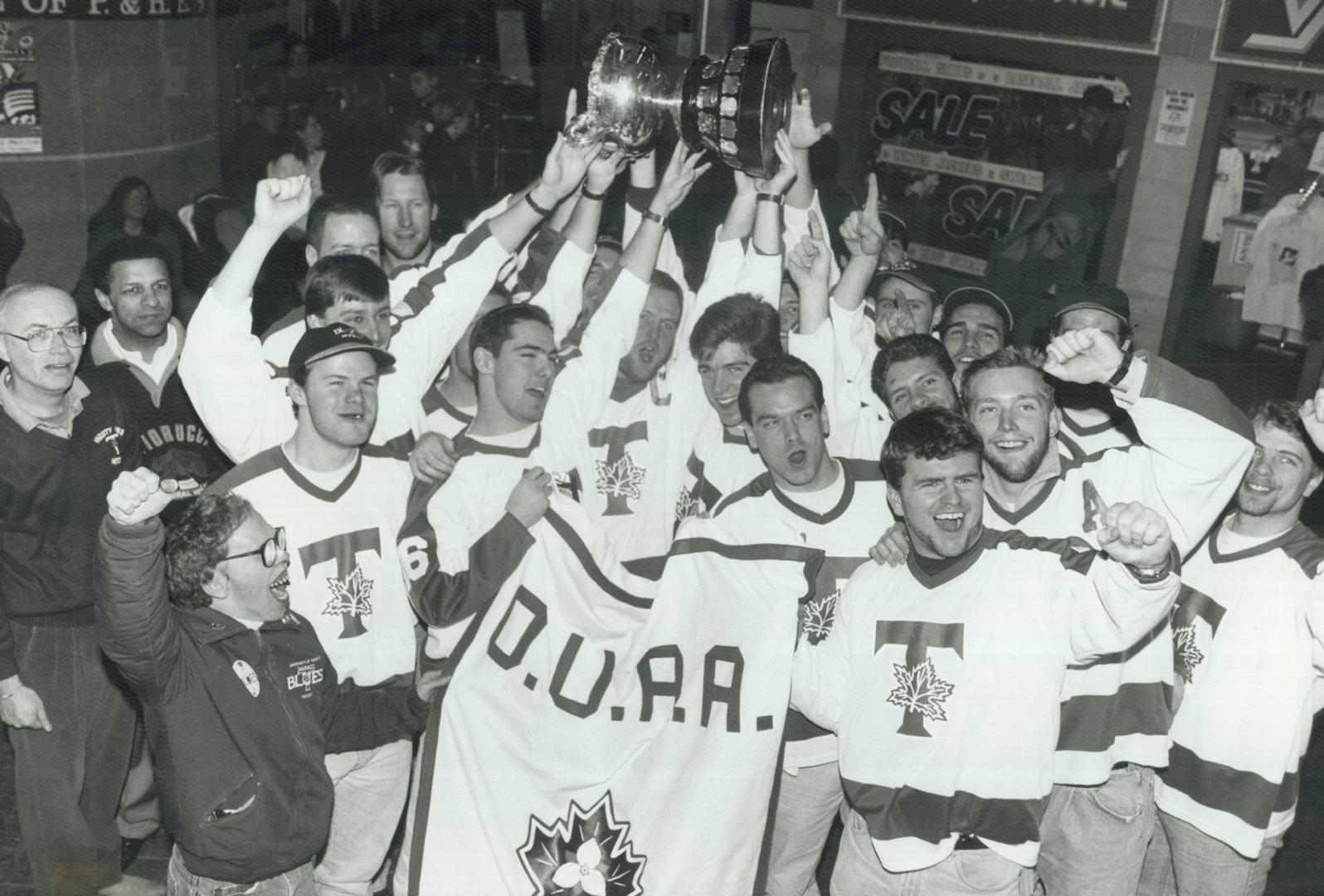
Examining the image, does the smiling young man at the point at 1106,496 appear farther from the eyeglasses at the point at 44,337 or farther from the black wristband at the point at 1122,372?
the eyeglasses at the point at 44,337

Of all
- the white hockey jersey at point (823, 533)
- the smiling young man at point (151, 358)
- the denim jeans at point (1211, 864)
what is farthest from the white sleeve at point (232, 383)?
the denim jeans at point (1211, 864)

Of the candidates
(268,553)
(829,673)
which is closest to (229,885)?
(268,553)

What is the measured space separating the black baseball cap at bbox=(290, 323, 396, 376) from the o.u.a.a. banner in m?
0.79

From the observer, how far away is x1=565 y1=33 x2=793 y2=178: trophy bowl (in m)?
4.74

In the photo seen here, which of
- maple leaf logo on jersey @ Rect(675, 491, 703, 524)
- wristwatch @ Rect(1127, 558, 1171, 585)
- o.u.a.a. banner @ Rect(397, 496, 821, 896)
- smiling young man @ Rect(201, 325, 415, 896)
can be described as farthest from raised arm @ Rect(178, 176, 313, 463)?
wristwatch @ Rect(1127, 558, 1171, 585)

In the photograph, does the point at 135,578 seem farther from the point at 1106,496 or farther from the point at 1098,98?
the point at 1098,98

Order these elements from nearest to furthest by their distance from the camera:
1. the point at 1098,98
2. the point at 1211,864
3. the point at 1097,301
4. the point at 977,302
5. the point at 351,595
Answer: the point at 1211,864, the point at 351,595, the point at 1097,301, the point at 977,302, the point at 1098,98

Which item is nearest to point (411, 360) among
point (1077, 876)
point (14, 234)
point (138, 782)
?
point (138, 782)

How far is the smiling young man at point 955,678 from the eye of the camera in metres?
3.37

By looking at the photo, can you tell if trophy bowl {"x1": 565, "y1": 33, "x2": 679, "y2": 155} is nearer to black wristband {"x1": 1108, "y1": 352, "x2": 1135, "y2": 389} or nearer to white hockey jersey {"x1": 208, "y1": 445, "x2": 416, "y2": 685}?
white hockey jersey {"x1": 208, "y1": 445, "x2": 416, "y2": 685}

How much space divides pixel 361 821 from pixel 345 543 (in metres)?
0.89

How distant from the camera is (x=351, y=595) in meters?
3.97

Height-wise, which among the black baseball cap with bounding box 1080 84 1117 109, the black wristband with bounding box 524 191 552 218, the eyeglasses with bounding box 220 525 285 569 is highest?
the black baseball cap with bounding box 1080 84 1117 109

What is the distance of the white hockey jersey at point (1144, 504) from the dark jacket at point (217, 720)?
207 centimetres
